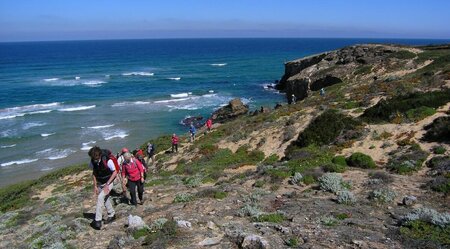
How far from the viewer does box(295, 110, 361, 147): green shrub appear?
65.0 ft

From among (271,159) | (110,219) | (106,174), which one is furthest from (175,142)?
(106,174)

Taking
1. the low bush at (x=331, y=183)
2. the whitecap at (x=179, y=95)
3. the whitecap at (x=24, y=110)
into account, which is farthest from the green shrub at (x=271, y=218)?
the whitecap at (x=179, y=95)

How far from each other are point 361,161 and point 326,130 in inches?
181

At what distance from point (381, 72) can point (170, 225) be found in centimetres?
3597

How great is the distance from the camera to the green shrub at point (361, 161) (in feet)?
51.1

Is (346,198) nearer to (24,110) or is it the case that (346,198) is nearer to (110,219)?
(110,219)

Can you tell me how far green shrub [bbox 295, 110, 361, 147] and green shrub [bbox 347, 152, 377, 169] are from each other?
10.2 feet

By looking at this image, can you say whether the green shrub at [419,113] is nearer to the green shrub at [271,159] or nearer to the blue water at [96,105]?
the green shrub at [271,159]

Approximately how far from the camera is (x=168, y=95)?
Answer: 71.5 metres

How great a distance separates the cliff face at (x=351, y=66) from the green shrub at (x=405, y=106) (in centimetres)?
1805

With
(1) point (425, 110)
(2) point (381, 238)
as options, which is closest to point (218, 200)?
(2) point (381, 238)

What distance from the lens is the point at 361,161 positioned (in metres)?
15.8

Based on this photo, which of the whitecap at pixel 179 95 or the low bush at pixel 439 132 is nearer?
the low bush at pixel 439 132

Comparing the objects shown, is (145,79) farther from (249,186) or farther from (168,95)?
(249,186)
